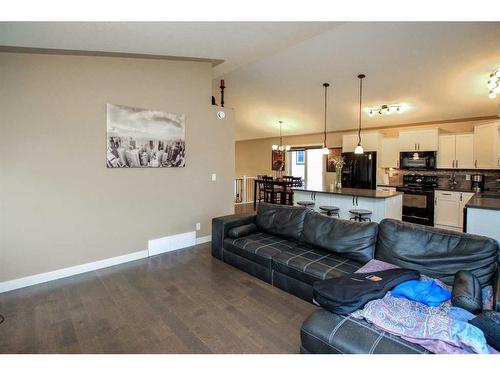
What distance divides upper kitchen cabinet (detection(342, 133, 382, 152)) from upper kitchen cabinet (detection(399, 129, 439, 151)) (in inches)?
21.3

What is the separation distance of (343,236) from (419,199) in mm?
4004

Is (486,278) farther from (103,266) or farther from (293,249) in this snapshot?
(103,266)

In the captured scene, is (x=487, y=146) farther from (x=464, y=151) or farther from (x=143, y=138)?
(x=143, y=138)

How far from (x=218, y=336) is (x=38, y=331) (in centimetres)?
149

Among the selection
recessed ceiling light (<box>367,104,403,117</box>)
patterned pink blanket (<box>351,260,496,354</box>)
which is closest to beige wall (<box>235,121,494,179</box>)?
recessed ceiling light (<box>367,104,403,117</box>)

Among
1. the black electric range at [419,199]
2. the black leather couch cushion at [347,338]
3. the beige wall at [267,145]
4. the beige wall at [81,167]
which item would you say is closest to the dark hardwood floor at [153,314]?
the black leather couch cushion at [347,338]

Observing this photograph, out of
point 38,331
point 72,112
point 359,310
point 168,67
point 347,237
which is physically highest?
point 168,67

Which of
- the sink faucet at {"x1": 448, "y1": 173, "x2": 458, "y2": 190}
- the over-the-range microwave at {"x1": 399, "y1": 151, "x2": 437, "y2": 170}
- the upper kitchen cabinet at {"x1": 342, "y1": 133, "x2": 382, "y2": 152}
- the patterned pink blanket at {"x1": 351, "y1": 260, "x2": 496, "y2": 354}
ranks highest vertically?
the upper kitchen cabinet at {"x1": 342, "y1": 133, "x2": 382, "y2": 152}

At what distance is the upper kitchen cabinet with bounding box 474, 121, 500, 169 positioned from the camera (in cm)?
502

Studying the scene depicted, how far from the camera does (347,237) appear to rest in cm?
279

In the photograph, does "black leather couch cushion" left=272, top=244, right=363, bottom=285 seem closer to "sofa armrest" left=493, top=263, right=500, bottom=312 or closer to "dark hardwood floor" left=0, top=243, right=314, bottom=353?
"dark hardwood floor" left=0, top=243, right=314, bottom=353

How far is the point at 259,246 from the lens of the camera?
126 inches

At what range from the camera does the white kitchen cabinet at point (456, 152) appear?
212 inches
